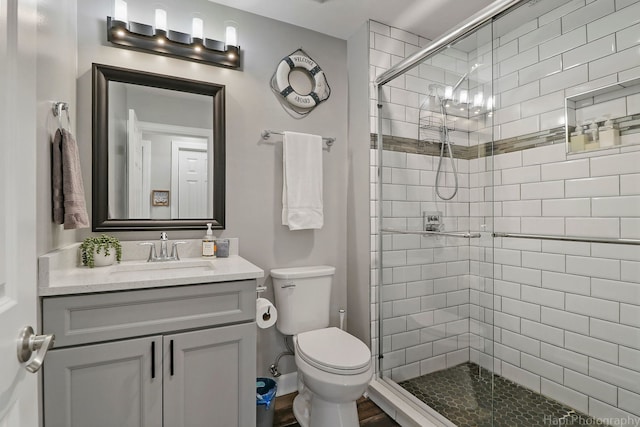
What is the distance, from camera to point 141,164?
5.81 ft

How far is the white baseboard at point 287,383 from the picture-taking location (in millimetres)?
2070

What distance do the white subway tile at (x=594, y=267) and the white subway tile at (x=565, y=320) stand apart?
24cm

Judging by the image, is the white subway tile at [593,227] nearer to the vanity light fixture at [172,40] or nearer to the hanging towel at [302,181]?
the hanging towel at [302,181]

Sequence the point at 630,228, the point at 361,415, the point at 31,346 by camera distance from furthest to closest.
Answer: the point at 361,415
the point at 630,228
the point at 31,346

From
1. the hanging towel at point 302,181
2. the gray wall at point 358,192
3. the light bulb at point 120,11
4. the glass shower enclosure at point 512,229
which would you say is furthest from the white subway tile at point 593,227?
the light bulb at point 120,11

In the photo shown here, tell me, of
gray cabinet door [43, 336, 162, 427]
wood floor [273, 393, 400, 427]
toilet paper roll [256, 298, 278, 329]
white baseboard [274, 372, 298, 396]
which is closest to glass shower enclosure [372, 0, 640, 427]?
wood floor [273, 393, 400, 427]

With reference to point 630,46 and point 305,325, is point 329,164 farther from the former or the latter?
point 630,46

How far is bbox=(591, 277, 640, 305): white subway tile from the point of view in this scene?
4.99 feet

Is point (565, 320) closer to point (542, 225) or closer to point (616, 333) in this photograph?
point (616, 333)

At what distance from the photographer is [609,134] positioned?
1.62 metres

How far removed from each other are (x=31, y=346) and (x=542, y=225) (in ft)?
7.54

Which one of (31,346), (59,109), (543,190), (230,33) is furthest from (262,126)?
(543,190)

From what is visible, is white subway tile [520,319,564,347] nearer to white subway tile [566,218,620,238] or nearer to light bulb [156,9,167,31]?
white subway tile [566,218,620,238]

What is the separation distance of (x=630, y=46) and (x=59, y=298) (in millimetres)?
2638
